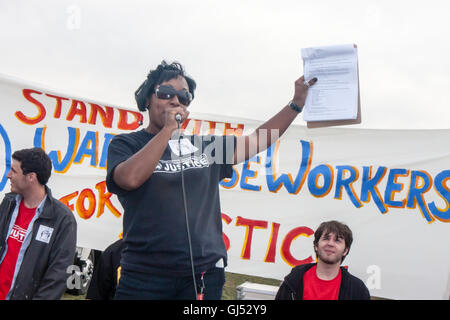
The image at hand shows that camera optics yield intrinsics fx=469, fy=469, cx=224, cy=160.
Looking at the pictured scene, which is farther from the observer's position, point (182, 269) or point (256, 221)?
point (256, 221)

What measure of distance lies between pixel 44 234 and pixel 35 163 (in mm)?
488

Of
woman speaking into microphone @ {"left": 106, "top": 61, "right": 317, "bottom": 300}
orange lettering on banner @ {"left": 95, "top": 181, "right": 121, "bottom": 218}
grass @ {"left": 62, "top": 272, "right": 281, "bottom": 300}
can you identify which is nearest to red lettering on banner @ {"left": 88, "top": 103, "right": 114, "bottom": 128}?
orange lettering on banner @ {"left": 95, "top": 181, "right": 121, "bottom": 218}

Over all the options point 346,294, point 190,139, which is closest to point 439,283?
point 346,294

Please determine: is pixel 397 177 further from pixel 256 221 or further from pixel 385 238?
pixel 256 221

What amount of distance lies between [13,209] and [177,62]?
1.49 m

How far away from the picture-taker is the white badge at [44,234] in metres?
2.63

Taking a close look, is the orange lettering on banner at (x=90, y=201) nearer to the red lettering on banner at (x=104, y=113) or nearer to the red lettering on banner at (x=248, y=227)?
the red lettering on banner at (x=104, y=113)

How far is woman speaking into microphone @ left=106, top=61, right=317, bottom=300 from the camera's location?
5.19ft

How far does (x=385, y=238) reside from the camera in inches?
158

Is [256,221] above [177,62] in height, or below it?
below

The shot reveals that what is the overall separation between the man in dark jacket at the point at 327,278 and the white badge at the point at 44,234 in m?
1.50

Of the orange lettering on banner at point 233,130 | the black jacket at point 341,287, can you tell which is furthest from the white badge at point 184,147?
the orange lettering on banner at point 233,130

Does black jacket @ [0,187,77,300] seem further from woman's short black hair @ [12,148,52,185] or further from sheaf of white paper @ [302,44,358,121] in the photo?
sheaf of white paper @ [302,44,358,121]

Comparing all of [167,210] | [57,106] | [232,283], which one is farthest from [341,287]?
[232,283]
